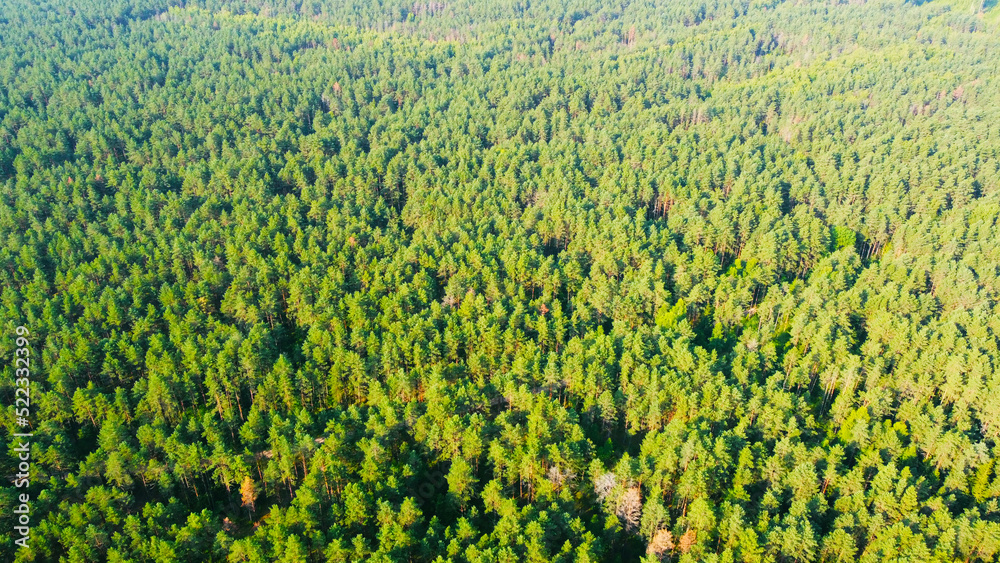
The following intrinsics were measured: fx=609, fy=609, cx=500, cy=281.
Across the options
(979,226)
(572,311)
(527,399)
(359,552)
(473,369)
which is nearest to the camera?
(359,552)

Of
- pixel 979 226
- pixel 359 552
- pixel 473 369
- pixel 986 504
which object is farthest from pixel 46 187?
pixel 979 226

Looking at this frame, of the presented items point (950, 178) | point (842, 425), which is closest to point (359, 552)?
point (842, 425)

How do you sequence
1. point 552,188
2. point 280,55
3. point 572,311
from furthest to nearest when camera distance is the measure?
point 280,55, point 552,188, point 572,311

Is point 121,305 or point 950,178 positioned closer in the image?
point 121,305

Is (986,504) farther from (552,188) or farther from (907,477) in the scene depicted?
(552,188)

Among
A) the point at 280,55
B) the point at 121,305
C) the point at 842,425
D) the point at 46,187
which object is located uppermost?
the point at 280,55

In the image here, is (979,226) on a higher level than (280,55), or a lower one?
lower
